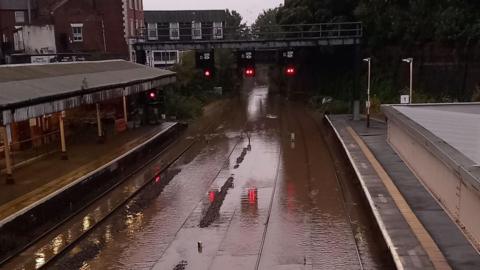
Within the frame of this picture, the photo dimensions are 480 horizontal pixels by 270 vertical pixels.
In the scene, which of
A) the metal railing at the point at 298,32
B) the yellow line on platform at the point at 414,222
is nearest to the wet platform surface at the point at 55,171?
the yellow line on platform at the point at 414,222

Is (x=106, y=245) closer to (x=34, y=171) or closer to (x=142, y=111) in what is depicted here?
(x=34, y=171)

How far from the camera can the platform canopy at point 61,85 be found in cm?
1862

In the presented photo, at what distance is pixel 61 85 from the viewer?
931 inches

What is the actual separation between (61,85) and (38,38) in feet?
81.3

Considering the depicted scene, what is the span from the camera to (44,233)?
16734 millimetres

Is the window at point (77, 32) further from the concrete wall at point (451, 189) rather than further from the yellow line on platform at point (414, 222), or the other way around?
the concrete wall at point (451, 189)

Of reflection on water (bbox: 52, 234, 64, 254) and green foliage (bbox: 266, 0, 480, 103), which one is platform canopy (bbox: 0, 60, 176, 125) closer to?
reflection on water (bbox: 52, 234, 64, 254)

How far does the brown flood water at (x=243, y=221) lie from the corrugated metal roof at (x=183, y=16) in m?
59.3

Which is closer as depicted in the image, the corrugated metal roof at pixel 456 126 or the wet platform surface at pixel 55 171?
the corrugated metal roof at pixel 456 126

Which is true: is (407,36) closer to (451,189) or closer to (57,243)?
(57,243)

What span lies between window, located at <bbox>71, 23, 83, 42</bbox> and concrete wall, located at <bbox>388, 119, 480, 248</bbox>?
40.2m


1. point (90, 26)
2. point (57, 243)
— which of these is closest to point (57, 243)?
point (57, 243)

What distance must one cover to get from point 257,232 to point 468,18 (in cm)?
2782

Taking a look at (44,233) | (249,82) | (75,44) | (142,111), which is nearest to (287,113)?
(142,111)
